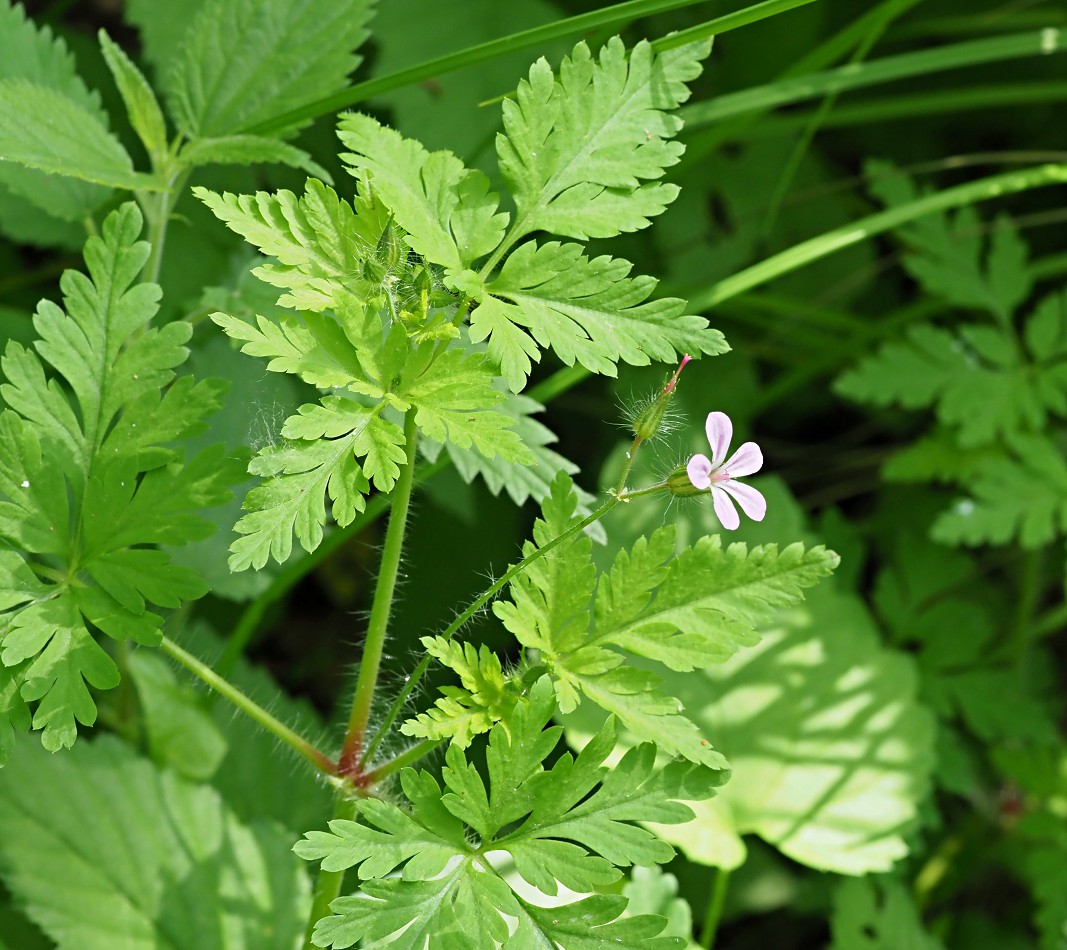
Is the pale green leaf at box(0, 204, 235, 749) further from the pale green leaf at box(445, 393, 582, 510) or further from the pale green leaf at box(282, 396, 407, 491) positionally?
the pale green leaf at box(445, 393, 582, 510)

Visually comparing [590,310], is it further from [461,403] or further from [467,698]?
[467,698]

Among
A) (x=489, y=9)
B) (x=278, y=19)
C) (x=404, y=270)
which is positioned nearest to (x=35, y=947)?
(x=404, y=270)

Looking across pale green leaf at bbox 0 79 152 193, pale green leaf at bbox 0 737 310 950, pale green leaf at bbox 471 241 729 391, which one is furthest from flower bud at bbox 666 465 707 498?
pale green leaf at bbox 0 737 310 950

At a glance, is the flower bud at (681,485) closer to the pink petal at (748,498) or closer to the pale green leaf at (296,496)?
the pink petal at (748,498)

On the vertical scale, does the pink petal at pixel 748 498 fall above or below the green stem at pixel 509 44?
below

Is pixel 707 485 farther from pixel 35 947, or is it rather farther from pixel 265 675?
pixel 35 947

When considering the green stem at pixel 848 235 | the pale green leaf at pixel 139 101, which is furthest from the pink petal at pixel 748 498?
the pale green leaf at pixel 139 101
